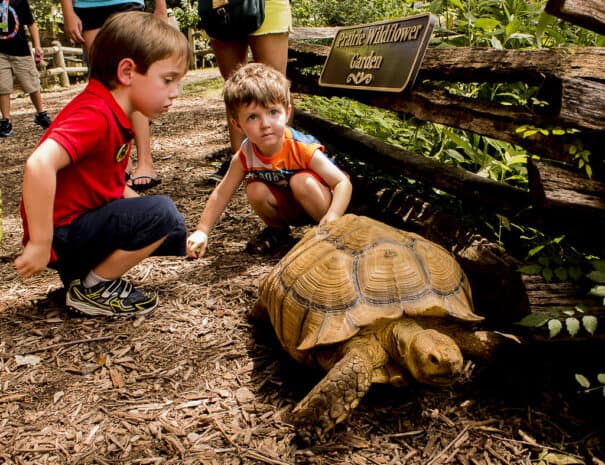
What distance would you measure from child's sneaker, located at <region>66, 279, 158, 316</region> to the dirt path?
68 millimetres

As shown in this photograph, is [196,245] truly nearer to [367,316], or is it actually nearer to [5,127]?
[367,316]

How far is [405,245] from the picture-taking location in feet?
7.34

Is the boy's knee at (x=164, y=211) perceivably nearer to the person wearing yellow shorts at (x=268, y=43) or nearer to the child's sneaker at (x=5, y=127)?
the person wearing yellow shorts at (x=268, y=43)

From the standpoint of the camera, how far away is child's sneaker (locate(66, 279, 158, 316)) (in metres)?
2.78

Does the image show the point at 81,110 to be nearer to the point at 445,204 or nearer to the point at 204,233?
the point at 204,233

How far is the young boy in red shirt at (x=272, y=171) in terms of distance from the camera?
2936mm

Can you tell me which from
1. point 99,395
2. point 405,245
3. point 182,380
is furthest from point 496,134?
point 99,395

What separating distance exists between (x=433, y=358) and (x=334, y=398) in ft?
1.34

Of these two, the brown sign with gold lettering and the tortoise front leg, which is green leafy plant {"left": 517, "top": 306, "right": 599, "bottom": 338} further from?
the brown sign with gold lettering

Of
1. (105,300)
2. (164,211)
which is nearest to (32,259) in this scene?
(105,300)

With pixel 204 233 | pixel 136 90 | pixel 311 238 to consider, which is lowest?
pixel 204 233

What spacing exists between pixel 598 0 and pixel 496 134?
77 centimetres

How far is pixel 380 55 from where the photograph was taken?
140 inches

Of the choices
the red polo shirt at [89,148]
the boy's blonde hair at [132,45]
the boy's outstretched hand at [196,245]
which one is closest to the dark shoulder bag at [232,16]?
the boy's blonde hair at [132,45]
